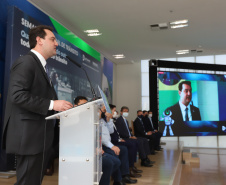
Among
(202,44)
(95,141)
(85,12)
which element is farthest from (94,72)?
(95,141)

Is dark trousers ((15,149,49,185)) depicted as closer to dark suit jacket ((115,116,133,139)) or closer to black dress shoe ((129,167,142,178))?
black dress shoe ((129,167,142,178))

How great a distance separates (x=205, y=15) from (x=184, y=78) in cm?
357

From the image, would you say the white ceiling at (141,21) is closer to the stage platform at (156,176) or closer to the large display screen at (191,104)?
the large display screen at (191,104)

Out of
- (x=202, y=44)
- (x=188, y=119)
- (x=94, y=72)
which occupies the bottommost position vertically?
(x=188, y=119)

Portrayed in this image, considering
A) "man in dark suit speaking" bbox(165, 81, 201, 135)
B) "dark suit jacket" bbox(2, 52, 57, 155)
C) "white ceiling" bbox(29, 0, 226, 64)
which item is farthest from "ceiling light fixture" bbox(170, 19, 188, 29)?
"dark suit jacket" bbox(2, 52, 57, 155)

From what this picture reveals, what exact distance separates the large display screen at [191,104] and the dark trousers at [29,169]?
738 cm

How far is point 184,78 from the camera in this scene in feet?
28.2

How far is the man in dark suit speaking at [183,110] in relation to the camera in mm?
8352

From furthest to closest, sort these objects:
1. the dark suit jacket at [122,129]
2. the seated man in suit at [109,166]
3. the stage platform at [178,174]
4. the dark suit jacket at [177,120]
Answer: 1. the dark suit jacket at [177,120]
2. the dark suit jacket at [122,129]
3. the stage platform at [178,174]
4. the seated man in suit at [109,166]

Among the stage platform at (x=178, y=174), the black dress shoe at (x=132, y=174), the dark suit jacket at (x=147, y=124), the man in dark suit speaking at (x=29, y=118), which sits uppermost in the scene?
the man in dark suit speaking at (x=29, y=118)

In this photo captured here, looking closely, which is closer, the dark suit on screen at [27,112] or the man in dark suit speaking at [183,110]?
the dark suit on screen at [27,112]

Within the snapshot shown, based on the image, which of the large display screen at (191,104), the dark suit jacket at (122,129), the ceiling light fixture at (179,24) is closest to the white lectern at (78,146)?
the dark suit jacket at (122,129)

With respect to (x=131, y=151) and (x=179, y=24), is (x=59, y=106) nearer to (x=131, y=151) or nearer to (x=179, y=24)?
(x=131, y=151)

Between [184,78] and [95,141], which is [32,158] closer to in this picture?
[95,141]
